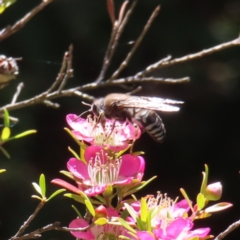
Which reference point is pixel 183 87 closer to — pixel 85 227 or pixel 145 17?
pixel 145 17

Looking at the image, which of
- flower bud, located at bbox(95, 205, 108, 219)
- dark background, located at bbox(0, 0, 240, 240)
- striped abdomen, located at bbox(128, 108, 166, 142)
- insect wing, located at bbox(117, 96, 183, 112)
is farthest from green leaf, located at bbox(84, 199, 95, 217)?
dark background, located at bbox(0, 0, 240, 240)

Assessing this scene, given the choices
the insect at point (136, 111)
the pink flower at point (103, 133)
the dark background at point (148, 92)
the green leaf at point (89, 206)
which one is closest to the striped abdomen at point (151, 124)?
the insect at point (136, 111)

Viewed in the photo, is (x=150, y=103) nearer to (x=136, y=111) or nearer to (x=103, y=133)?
(x=136, y=111)

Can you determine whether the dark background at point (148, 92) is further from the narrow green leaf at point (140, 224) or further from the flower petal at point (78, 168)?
the narrow green leaf at point (140, 224)

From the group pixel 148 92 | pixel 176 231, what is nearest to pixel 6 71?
pixel 176 231

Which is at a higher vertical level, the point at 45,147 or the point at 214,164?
the point at 45,147

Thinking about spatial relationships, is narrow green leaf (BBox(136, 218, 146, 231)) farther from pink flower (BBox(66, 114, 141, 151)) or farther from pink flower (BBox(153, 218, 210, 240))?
pink flower (BBox(66, 114, 141, 151))

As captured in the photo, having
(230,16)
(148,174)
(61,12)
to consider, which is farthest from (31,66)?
(230,16)
